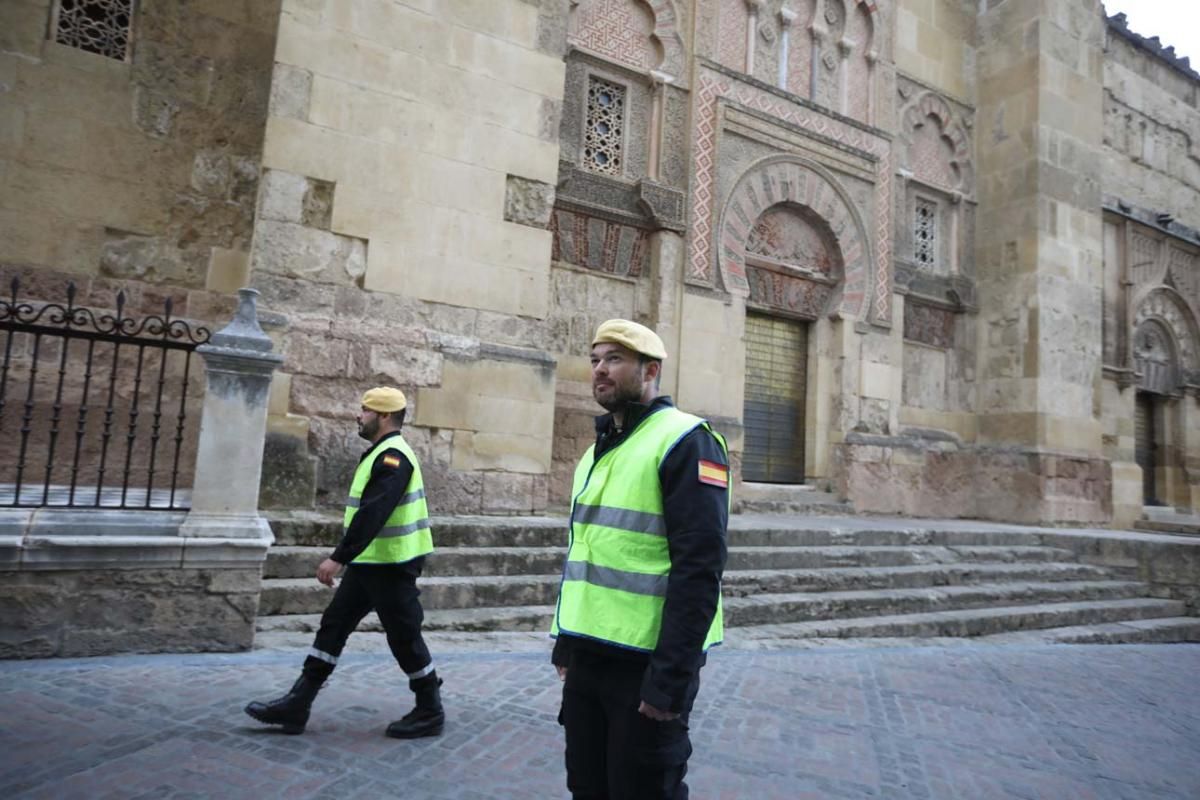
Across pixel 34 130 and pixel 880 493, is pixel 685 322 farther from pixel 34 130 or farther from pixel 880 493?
pixel 34 130

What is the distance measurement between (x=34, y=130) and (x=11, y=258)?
1.13m

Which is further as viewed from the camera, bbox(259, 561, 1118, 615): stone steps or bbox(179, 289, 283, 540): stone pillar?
bbox(259, 561, 1118, 615): stone steps

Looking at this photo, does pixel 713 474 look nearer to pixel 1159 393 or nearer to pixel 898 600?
pixel 898 600

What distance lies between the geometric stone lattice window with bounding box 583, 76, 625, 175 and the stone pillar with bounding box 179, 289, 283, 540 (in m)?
5.67

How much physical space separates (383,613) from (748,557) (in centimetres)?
412

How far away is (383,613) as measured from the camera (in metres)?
3.43

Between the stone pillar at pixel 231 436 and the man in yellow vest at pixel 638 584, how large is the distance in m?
2.88

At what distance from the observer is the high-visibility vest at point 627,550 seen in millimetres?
2029

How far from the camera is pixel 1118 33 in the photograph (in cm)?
1452

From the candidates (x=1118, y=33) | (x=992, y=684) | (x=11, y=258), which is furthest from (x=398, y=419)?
(x=1118, y=33)

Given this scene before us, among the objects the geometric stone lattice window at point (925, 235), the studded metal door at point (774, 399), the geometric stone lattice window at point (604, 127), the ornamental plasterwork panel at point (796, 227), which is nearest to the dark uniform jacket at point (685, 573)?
the geometric stone lattice window at point (604, 127)

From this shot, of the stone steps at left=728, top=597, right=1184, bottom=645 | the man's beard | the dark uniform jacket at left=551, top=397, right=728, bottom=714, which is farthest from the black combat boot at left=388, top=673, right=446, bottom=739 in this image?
the stone steps at left=728, top=597, right=1184, bottom=645

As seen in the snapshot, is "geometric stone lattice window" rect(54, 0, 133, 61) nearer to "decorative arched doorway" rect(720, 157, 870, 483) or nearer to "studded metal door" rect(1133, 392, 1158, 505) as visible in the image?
"decorative arched doorway" rect(720, 157, 870, 483)

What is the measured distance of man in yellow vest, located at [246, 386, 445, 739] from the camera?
329cm
